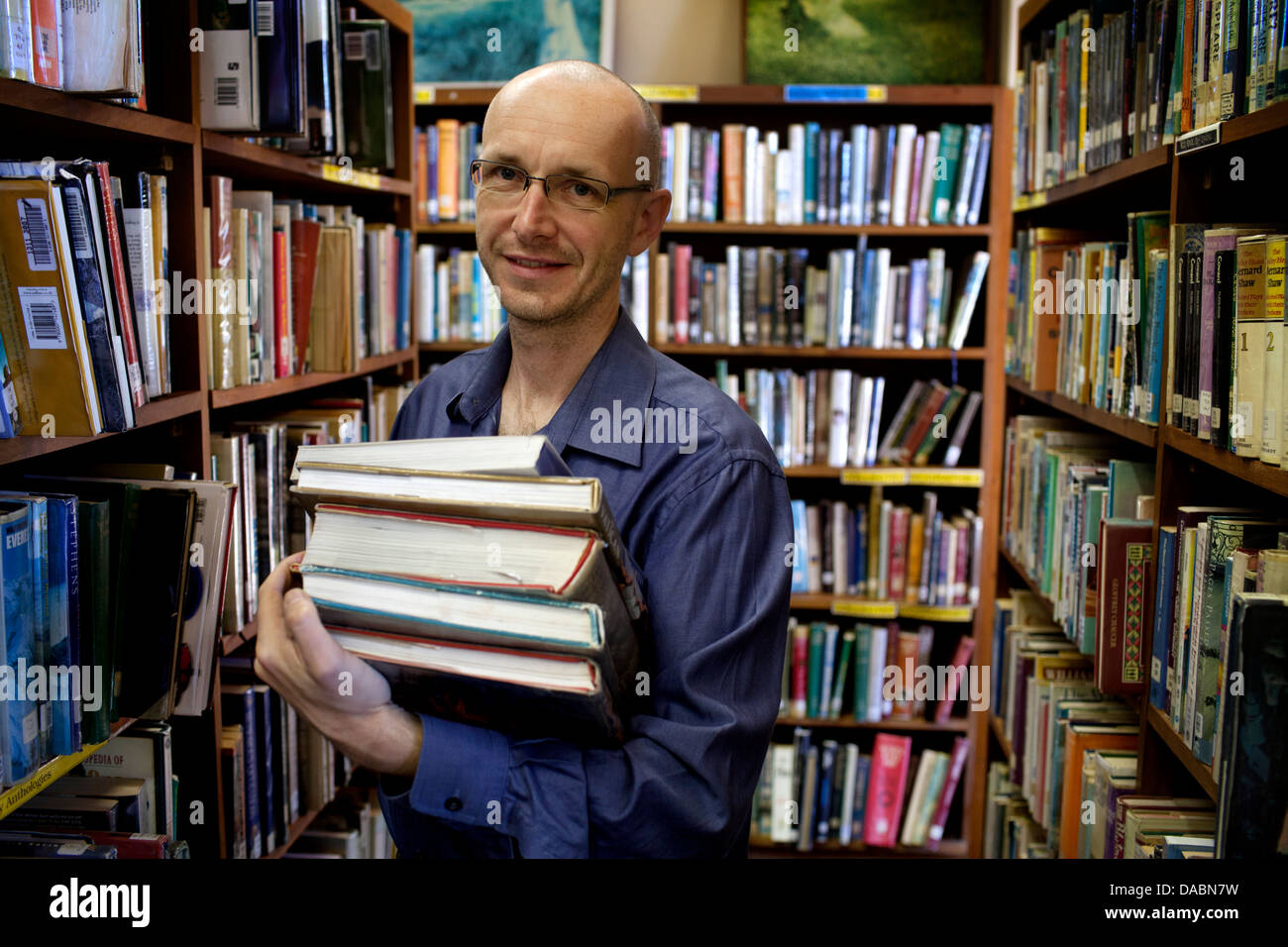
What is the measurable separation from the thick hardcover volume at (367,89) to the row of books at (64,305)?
1.23 meters

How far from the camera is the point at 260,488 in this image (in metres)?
2.00

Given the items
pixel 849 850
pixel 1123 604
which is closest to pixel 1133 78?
pixel 1123 604

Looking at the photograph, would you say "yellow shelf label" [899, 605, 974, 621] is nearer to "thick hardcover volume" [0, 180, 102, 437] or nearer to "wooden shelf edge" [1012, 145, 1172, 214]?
"wooden shelf edge" [1012, 145, 1172, 214]

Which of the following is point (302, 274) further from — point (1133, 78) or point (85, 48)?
point (1133, 78)

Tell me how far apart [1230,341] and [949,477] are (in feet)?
6.63

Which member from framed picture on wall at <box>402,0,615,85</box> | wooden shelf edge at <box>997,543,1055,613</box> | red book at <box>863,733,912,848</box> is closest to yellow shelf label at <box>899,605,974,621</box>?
wooden shelf edge at <box>997,543,1055,613</box>

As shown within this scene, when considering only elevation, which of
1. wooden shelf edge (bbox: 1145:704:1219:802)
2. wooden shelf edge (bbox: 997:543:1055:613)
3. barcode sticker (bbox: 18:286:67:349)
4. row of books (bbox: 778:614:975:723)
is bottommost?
row of books (bbox: 778:614:975:723)

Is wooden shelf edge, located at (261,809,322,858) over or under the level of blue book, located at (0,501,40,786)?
under

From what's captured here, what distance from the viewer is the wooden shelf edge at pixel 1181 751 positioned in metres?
1.44

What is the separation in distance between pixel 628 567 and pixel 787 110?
122 inches

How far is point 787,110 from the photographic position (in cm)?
372

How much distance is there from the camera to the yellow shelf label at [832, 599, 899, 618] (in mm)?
3475

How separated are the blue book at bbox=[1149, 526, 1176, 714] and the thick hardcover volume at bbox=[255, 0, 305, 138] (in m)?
1.61
